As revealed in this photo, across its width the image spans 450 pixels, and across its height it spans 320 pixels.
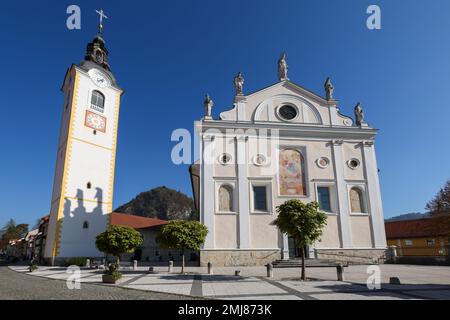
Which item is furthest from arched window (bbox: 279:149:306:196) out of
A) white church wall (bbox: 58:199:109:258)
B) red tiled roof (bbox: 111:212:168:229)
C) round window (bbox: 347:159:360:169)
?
red tiled roof (bbox: 111:212:168:229)

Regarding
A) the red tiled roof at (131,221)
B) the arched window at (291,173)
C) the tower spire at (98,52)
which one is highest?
the tower spire at (98,52)

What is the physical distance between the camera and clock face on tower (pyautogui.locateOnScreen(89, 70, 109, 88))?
110ft

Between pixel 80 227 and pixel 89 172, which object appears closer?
pixel 80 227

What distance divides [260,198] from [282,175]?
9.98ft

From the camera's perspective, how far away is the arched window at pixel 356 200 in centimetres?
2734

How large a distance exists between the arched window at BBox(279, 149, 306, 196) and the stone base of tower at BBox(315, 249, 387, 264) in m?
5.55

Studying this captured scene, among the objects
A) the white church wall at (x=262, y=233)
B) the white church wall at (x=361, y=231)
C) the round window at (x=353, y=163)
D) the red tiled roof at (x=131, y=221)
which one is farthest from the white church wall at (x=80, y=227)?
the round window at (x=353, y=163)

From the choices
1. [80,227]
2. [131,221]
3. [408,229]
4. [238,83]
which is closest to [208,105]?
[238,83]

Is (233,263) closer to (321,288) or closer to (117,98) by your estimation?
(321,288)

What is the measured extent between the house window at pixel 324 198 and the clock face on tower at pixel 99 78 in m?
27.0

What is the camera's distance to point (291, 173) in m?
27.8

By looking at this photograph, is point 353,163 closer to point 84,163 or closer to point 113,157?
point 113,157

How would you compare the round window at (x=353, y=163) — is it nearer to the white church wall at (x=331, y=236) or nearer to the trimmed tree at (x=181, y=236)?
the white church wall at (x=331, y=236)

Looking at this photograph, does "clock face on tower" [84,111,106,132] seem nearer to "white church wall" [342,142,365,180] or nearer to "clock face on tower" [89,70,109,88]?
"clock face on tower" [89,70,109,88]
